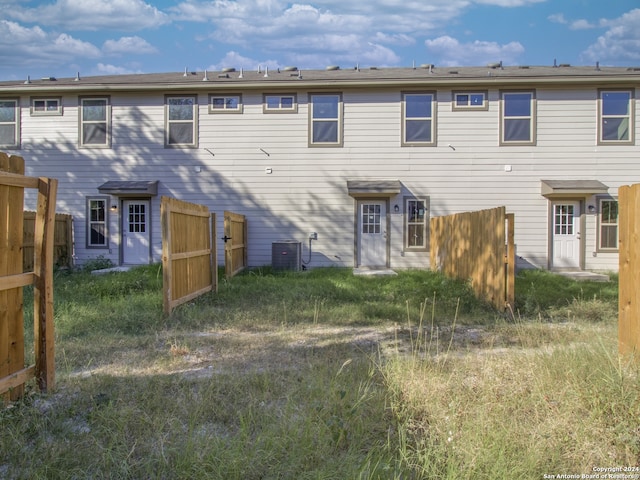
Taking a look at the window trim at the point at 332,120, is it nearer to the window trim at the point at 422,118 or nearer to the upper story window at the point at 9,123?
the window trim at the point at 422,118

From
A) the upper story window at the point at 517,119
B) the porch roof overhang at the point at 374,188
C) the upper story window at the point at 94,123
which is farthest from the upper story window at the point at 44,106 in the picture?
the upper story window at the point at 517,119

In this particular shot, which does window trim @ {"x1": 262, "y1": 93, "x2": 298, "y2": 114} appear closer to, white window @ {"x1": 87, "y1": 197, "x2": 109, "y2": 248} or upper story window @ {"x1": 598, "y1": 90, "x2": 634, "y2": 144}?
white window @ {"x1": 87, "y1": 197, "x2": 109, "y2": 248}

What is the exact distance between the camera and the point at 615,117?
13.1 m

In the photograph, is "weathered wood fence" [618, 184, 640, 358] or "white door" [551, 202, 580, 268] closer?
"weathered wood fence" [618, 184, 640, 358]

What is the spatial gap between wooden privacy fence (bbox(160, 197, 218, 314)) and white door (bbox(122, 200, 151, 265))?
205 inches

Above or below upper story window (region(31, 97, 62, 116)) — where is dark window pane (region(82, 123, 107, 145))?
below

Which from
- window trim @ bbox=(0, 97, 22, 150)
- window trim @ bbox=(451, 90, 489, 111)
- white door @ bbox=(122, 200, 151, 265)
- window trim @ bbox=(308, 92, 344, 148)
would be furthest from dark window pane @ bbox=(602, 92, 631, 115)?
window trim @ bbox=(0, 97, 22, 150)

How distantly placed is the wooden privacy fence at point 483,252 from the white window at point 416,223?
1412 millimetres

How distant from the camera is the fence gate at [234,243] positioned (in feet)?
34.3

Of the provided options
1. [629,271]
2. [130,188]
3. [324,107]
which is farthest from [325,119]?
[629,271]

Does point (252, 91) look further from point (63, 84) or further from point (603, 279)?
point (603, 279)

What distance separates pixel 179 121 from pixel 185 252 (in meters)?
7.53

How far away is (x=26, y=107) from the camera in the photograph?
548 inches

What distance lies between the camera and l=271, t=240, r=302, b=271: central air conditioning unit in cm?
1282
